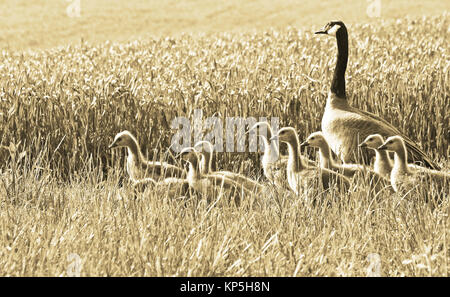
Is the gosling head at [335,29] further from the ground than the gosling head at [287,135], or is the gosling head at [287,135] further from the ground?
the gosling head at [335,29]

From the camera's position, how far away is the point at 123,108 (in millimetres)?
8844

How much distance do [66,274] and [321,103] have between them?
485 cm

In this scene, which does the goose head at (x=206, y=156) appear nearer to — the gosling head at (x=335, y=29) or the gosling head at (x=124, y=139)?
the gosling head at (x=124, y=139)

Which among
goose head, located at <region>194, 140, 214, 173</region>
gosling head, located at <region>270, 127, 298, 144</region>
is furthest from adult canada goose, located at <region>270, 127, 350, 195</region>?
goose head, located at <region>194, 140, 214, 173</region>

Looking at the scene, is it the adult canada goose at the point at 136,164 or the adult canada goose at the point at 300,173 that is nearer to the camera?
the adult canada goose at the point at 300,173

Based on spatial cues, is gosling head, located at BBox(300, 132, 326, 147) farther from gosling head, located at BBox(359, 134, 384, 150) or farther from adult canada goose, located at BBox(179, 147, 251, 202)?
adult canada goose, located at BBox(179, 147, 251, 202)

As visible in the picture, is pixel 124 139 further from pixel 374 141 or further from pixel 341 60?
pixel 341 60

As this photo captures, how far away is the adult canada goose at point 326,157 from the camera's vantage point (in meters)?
7.00

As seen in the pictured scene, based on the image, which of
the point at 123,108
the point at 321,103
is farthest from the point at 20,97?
the point at 321,103
